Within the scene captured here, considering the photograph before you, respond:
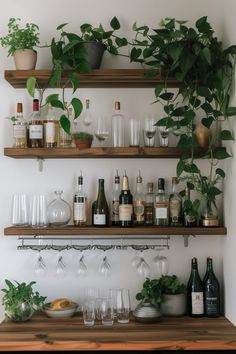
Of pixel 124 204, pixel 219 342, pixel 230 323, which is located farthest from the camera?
pixel 124 204

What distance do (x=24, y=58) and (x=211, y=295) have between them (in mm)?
1604

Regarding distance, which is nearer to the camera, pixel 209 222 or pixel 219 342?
pixel 219 342

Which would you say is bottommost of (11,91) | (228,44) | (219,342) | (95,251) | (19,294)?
(219,342)

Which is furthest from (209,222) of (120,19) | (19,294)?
(120,19)

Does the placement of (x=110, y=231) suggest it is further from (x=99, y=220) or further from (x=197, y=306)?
(x=197, y=306)

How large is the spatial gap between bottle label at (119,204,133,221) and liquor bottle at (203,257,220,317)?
505 mm

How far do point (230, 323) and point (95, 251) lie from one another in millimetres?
815

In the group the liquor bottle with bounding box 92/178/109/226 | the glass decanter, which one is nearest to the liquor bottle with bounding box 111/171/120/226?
the liquor bottle with bounding box 92/178/109/226

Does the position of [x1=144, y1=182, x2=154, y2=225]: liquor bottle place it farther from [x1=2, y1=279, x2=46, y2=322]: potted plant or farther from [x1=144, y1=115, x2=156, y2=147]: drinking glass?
[x1=2, y1=279, x2=46, y2=322]: potted plant

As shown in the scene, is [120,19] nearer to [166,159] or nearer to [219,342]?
[166,159]

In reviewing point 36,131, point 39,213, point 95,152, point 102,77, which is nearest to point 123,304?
point 39,213

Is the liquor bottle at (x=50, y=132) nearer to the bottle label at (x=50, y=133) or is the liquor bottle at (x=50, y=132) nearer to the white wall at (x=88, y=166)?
the bottle label at (x=50, y=133)

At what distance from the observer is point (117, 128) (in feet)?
9.02

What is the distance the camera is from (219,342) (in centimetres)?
222
